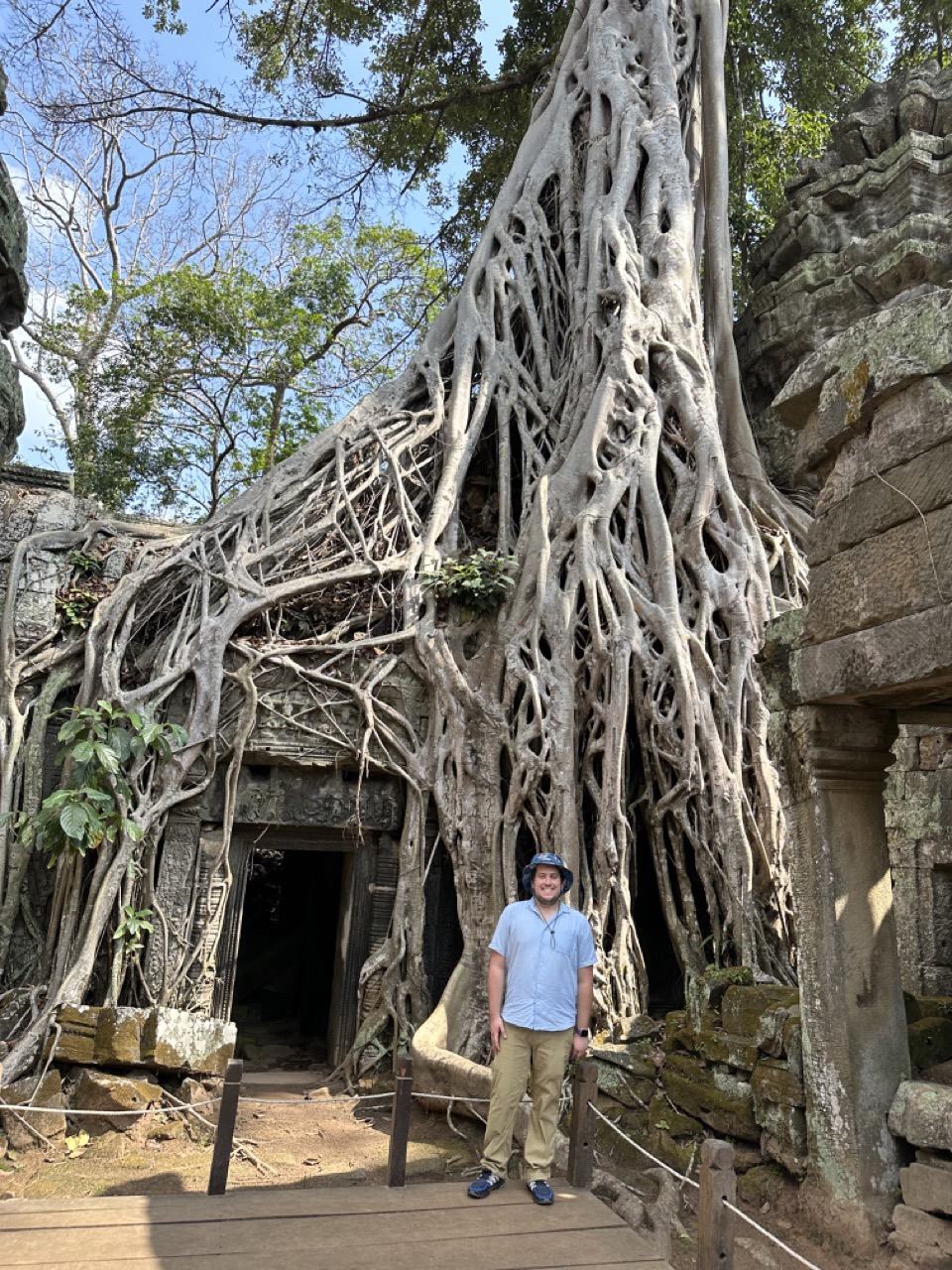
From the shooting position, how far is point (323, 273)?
432 inches

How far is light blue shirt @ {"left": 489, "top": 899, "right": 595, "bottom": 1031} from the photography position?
2779mm

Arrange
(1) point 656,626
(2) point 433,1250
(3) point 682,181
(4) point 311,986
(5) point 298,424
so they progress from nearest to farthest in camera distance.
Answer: (2) point 433,1250 < (1) point 656,626 < (3) point 682,181 < (4) point 311,986 < (5) point 298,424

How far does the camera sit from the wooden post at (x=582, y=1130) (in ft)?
9.06

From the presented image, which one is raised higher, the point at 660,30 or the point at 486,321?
the point at 660,30

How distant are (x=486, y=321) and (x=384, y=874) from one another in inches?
162

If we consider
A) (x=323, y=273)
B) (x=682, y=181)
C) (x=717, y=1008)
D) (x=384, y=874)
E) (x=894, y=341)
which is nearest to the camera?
(x=894, y=341)

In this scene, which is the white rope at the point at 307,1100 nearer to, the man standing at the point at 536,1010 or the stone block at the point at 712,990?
the man standing at the point at 536,1010

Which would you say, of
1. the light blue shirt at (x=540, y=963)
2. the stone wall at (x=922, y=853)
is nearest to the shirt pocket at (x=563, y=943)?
the light blue shirt at (x=540, y=963)

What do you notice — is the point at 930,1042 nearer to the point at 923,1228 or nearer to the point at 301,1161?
the point at 923,1228

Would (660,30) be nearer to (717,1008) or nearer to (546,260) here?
(546,260)

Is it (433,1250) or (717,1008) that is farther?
(717,1008)

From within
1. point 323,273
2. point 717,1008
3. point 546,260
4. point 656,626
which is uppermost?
point 323,273

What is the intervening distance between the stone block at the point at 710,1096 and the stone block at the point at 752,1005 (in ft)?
0.60

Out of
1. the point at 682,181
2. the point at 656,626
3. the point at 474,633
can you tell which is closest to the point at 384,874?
the point at 474,633
